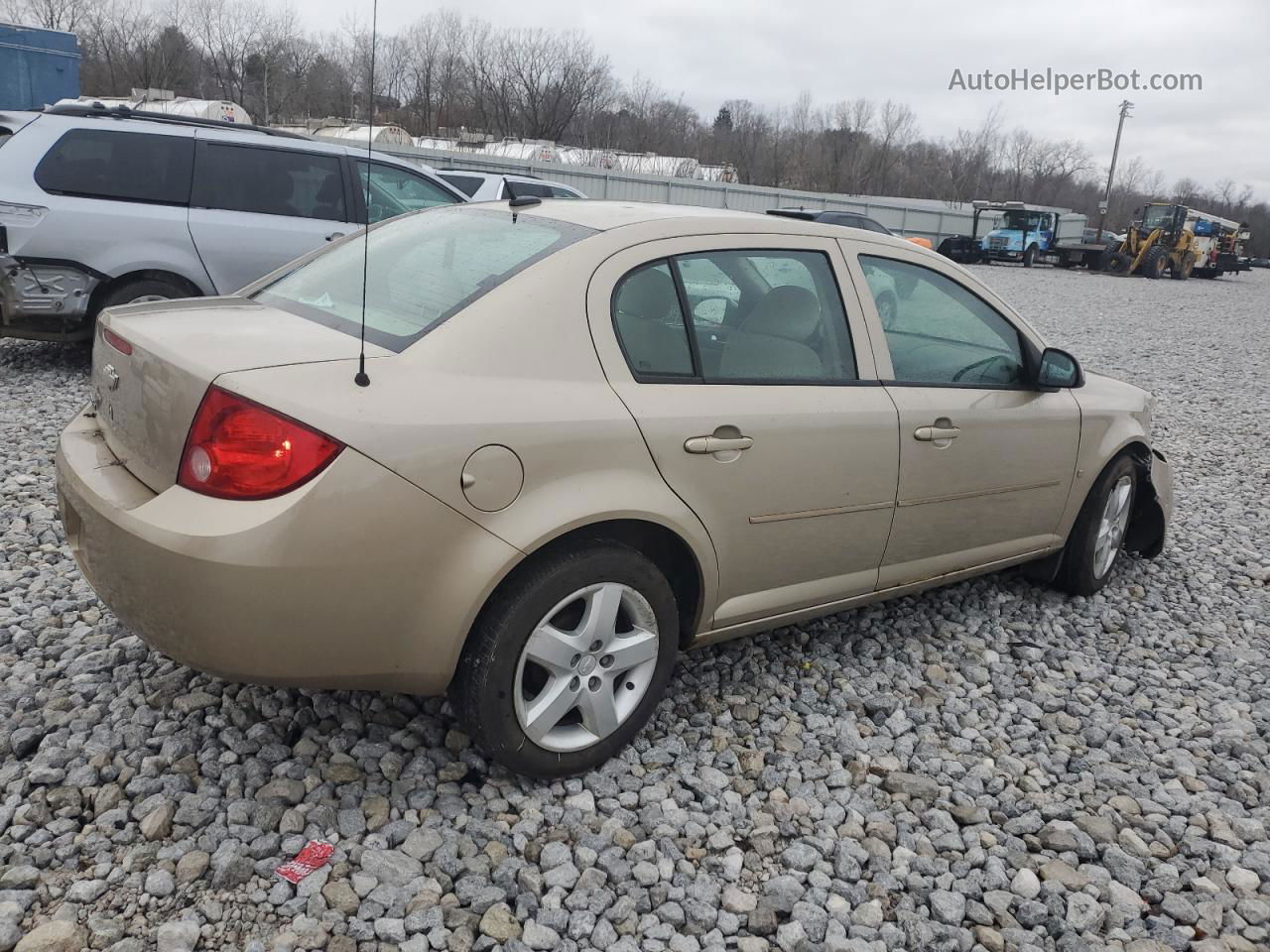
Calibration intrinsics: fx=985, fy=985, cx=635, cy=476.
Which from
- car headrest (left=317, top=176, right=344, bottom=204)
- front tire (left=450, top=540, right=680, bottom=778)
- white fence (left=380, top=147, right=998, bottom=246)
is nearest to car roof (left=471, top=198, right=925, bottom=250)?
front tire (left=450, top=540, right=680, bottom=778)

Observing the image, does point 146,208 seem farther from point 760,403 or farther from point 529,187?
point 529,187

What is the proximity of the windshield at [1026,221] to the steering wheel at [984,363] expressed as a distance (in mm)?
37372

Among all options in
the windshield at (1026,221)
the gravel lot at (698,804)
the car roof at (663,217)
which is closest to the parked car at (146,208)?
the gravel lot at (698,804)

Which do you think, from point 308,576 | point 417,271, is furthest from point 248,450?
point 417,271

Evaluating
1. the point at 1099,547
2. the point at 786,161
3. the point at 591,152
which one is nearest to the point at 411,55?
the point at 591,152

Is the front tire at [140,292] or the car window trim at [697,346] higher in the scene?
the car window trim at [697,346]

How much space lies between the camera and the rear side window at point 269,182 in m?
7.18

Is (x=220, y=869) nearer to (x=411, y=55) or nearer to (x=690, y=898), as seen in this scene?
(x=690, y=898)

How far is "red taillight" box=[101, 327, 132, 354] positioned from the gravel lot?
1083 mm

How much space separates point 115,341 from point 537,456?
51.6 inches

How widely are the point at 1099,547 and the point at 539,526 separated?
10.4 ft

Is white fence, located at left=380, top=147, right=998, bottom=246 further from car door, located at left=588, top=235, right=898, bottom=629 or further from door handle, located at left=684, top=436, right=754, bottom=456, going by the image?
door handle, located at left=684, top=436, right=754, bottom=456

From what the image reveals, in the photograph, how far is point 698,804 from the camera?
9.23 feet

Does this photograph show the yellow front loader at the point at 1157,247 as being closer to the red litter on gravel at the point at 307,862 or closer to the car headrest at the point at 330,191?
the car headrest at the point at 330,191
